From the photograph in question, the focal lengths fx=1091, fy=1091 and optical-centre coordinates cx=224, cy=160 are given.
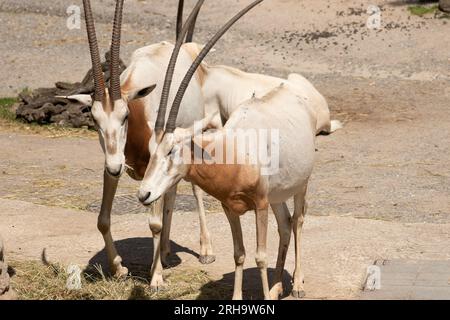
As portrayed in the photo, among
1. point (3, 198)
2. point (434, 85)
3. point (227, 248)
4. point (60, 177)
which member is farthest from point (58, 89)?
point (227, 248)

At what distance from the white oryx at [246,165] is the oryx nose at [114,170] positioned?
597 mm

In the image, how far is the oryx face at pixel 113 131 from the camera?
767 cm

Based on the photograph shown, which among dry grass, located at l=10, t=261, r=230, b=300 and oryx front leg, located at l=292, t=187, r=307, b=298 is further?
dry grass, located at l=10, t=261, r=230, b=300

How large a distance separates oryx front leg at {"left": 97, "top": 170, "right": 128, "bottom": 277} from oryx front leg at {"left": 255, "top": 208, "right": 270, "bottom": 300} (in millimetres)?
1556

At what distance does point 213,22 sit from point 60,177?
9.28m

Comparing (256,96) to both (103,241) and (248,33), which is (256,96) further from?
(248,33)

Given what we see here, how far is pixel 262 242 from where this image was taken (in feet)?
24.7

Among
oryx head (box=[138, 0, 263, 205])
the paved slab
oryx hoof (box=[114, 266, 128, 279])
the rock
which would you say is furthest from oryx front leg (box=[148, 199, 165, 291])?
the rock

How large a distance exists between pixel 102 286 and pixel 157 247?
0.52m

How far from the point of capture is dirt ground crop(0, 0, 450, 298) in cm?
942

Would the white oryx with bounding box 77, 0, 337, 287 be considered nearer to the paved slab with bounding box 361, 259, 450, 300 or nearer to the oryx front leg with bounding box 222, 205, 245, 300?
the oryx front leg with bounding box 222, 205, 245, 300

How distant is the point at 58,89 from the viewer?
50.5 ft

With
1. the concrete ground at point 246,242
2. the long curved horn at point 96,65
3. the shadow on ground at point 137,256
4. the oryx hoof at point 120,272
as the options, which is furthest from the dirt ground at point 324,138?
the long curved horn at point 96,65

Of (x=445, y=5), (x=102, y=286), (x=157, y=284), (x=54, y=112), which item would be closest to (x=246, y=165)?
(x=157, y=284)
